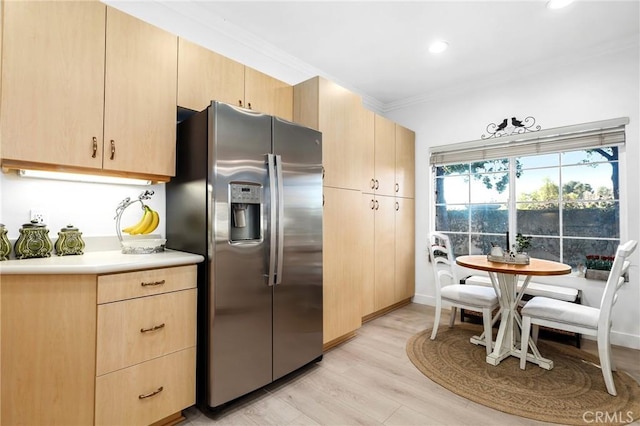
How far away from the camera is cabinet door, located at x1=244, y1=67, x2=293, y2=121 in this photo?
95.6 inches

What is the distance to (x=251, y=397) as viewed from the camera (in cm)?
199

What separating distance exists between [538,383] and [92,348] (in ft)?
9.16

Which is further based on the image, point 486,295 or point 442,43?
point 442,43

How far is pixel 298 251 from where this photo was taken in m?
2.22

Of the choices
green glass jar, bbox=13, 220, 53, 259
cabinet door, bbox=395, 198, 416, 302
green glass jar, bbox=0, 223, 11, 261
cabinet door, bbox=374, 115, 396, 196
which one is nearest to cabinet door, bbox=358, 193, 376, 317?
cabinet door, bbox=374, 115, 396, 196

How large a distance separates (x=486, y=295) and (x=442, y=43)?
237 cm

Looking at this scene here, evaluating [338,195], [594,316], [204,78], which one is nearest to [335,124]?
[338,195]

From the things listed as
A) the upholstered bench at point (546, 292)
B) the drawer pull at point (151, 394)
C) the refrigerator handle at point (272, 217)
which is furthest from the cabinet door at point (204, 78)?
the upholstered bench at point (546, 292)

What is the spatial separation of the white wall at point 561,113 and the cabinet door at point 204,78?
9.04ft

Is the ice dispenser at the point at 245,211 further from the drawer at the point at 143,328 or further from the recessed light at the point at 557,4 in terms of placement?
the recessed light at the point at 557,4

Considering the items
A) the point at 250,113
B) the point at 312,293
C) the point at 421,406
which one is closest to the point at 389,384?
the point at 421,406

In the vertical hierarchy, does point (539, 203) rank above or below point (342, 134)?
below

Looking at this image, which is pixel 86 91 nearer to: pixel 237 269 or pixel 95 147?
pixel 95 147

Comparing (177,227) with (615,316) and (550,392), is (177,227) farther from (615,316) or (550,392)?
(615,316)
